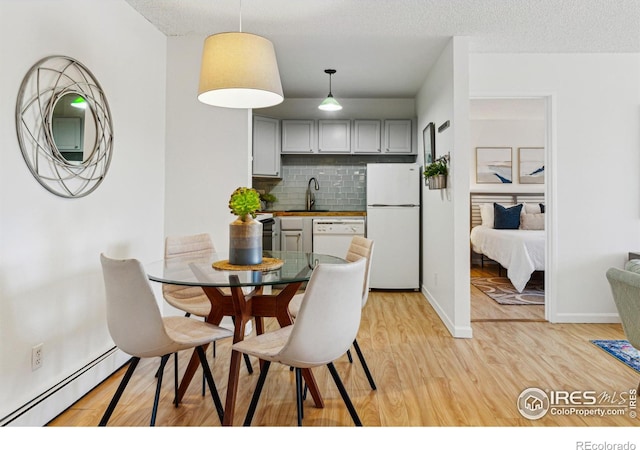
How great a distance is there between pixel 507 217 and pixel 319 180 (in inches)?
118

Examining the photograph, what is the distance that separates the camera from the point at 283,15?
2955 millimetres

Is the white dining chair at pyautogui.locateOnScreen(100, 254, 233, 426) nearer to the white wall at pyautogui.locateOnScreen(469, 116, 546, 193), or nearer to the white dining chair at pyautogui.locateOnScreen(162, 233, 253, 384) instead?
the white dining chair at pyautogui.locateOnScreen(162, 233, 253, 384)

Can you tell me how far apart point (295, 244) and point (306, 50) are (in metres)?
2.35

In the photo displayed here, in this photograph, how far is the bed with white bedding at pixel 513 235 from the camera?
16.2ft

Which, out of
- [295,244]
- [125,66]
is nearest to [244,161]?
[125,66]

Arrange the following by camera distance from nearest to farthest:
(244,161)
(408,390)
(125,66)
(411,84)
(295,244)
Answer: (408,390) < (125,66) < (244,161) < (411,84) < (295,244)

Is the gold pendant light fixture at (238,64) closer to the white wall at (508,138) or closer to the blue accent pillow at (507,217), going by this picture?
the blue accent pillow at (507,217)

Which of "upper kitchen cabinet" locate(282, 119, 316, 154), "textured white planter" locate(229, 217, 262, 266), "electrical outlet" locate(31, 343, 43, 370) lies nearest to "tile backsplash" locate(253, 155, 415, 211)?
"upper kitchen cabinet" locate(282, 119, 316, 154)

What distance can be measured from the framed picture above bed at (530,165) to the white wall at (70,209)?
5.93 m

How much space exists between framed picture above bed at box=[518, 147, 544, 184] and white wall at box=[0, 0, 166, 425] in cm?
593

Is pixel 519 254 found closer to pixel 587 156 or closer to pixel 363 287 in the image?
pixel 587 156

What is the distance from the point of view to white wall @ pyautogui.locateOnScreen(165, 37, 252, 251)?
3311 millimetres

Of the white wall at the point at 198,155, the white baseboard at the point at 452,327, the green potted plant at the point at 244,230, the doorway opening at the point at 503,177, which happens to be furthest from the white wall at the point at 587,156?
the green potted plant at the point at 244,230
